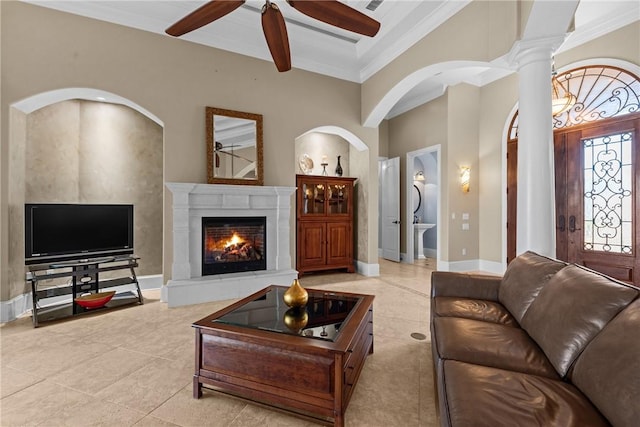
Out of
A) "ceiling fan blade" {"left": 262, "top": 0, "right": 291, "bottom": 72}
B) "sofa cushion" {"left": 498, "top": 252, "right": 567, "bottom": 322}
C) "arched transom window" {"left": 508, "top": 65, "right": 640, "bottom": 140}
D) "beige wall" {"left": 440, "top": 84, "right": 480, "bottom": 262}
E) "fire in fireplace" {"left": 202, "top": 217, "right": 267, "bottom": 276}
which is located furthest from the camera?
"beige wall" {"left": 440, "top": 84, "right": 480, "bottom": 262}

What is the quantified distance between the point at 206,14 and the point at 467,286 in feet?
9.90

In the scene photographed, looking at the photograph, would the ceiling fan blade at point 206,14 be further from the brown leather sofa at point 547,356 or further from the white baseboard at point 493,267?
the white baseboard at point 493,267

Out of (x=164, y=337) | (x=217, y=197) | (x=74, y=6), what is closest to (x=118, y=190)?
(x=217, y=197)

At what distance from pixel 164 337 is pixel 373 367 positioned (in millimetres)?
1941

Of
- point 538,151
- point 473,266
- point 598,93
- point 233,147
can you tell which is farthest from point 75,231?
point 598,93

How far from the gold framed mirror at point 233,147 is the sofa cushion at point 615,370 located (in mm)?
3808

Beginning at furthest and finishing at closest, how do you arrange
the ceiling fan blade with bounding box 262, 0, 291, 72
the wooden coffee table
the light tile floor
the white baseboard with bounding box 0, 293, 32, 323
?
the white baseboard with bounding box 0, 293, 32, 323, the ceiling fan blade with bounding box 262, 0, 291, 72, the light tile floor, the wooden coffee table

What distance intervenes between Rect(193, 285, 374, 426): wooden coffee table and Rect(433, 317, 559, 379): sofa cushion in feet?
1.70

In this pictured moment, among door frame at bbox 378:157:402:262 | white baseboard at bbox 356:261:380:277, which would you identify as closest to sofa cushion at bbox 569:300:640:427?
white baseboard at bbox 356:261:380:277

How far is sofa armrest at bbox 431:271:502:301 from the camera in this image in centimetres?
242

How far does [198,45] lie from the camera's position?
393 centimetres

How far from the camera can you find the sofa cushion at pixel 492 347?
1.40 m

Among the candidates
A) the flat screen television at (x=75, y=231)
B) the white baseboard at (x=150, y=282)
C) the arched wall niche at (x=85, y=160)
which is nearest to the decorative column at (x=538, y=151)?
the arched wall niche at (x=85, y=160)

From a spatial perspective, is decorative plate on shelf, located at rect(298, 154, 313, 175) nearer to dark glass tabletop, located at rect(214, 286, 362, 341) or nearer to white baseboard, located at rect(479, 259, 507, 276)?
dark glass tabletop, located at rect(214, 286, 362, 341)
